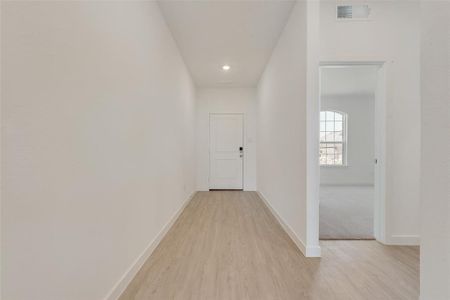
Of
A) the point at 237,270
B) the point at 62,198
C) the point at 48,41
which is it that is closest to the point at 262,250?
the point at 237,270

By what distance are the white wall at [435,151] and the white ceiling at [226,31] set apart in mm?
2074

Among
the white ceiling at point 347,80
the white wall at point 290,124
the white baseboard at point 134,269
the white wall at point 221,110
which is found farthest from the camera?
the white wall at point 221,110

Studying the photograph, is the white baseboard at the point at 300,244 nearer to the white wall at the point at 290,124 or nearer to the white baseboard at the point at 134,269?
the white wall at the point at 290,124

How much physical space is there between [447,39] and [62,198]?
1564 mm

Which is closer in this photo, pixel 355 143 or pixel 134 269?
pixel 134 269

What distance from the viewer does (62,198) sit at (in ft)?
3.42

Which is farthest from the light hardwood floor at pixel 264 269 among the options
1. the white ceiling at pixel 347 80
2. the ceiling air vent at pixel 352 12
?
the white ceiling at pixel 347 80

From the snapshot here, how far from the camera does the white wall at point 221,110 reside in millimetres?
5691

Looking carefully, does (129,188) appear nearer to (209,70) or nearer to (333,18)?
(333,18)

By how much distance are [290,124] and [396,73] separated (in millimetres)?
1238

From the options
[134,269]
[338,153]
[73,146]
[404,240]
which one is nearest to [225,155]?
[338,153]

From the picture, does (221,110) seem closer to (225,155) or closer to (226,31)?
(225,155)

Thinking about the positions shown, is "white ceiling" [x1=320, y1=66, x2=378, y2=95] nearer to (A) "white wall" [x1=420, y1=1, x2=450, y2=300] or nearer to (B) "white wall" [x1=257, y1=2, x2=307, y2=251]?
(B) "white wall" [x1=257, y1=2, x2=307, y2=251]

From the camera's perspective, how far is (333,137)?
718 cm
